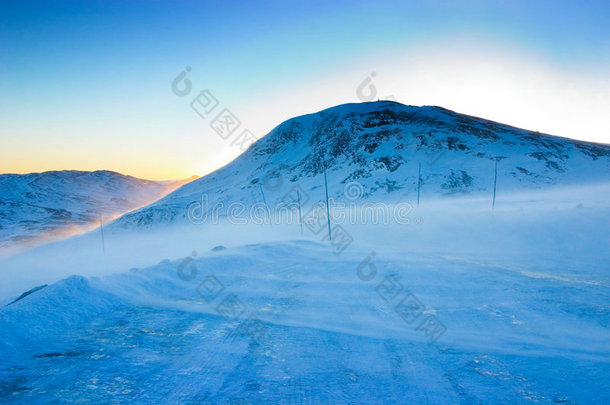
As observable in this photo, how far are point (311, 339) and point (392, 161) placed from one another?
71.5 meters

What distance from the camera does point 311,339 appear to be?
563 cm

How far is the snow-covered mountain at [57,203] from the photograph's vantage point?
10398 centimetres

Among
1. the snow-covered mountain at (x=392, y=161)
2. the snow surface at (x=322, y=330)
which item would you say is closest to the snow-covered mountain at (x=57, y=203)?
the snow-covered mountain at (x=392, y=161)

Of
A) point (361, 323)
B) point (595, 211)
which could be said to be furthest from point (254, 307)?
point (595, 211)

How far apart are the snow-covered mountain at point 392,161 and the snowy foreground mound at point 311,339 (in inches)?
2065

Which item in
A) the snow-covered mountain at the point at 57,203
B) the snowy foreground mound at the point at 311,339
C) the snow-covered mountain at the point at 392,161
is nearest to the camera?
the snowy foreground mound at the point at 311,339

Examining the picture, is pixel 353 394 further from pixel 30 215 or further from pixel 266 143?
pixel 30 215

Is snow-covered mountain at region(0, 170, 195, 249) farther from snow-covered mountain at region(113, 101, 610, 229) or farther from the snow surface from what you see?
the snow surface

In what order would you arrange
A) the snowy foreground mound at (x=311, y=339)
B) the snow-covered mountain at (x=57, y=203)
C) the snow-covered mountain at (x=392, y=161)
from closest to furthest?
1. the snowy foreground mound at (x=311, y=339)
2. the snow-covered mountain at (x=392, y=161)
3. the snow-covered mountain at (x=57, y=203)

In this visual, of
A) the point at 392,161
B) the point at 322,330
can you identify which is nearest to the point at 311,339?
the point at 322,330

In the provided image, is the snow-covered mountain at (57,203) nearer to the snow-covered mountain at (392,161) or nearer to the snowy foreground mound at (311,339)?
the snow-covered mountain at (392,161)

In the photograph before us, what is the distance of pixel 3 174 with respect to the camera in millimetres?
160875

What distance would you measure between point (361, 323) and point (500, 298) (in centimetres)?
360

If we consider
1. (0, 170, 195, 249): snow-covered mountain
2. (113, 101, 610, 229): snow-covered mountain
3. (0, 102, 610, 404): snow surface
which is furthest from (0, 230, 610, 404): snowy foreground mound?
(0, 170, 195, 249): snow-covered mountain
